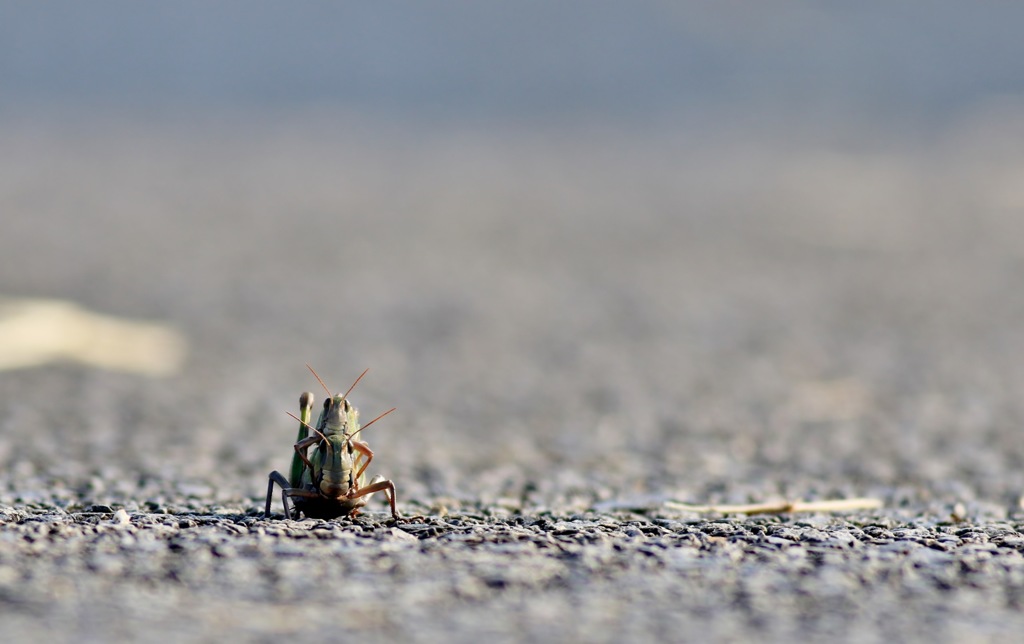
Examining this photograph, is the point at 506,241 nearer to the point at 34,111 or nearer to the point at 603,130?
the point at 603,130

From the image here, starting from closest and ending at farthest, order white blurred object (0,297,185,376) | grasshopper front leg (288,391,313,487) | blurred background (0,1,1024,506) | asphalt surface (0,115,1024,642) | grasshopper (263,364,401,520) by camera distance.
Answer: asphalt surface (0,115,1024,642) < grasshopper (263,364,401,520) < grasshopper front leg (288,391,313,487) < blurred background (0,1,1024,506) < white blurred object (0,297,185,376)

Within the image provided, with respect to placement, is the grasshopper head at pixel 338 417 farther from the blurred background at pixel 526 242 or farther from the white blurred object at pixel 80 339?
the white blurred object at pixel 80 339

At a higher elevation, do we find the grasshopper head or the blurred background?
the blurred background

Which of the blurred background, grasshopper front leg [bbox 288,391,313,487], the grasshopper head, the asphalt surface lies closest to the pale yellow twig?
the asphalt surface

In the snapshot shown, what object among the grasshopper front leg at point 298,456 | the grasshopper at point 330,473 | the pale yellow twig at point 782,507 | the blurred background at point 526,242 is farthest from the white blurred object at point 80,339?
the pale yellow twig at point 782,507

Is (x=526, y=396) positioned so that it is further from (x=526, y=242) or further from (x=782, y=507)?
(x=526, y=242)

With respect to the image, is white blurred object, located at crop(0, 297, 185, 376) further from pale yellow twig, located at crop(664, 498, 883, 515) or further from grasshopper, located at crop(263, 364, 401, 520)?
pale yellow twig, located at crop(664, 498, 883, 515)
